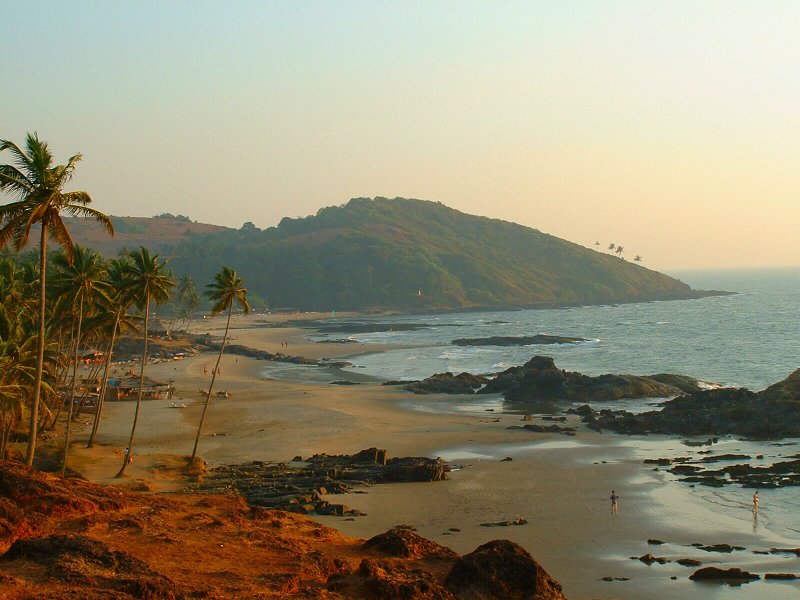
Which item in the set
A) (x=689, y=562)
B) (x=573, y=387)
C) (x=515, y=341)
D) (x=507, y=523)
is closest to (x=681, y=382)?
(x=573, y=387)

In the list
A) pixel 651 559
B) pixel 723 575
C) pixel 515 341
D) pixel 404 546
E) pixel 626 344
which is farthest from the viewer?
pixel 515 341

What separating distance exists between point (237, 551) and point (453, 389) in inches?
1973

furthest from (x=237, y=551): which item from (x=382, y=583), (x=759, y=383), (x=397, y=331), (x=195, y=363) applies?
(x=397, y=331)

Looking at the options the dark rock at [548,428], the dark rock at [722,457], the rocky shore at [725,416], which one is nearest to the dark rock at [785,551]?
the dark rock at [722,457]

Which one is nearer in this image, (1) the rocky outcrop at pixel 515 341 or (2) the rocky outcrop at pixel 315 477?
(2) the rocky outcrop at pixel 315 477

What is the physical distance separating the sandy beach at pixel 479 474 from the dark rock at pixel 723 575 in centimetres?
40

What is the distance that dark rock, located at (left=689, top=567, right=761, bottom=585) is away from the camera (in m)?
22.1

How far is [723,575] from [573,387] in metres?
40.2

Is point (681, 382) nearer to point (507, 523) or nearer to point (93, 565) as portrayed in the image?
point (507, 523)

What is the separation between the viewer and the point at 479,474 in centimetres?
3619

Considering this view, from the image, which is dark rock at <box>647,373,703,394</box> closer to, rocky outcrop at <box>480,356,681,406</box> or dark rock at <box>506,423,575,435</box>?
rocky outcrop at <box>480,356,681,406</box>

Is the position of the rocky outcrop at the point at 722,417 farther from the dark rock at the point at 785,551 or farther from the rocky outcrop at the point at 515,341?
the rocky outcrop at the point at 515,341

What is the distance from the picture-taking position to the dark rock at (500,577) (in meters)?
14.1

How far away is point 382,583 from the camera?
13508 millimetres
